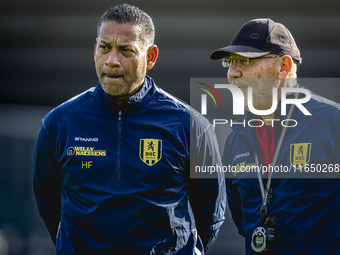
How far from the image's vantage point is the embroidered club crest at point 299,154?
2.46 metres

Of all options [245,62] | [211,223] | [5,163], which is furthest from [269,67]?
[5,163]

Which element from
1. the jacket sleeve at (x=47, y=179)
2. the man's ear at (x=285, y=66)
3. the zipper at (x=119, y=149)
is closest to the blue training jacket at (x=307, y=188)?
the man's ear at (x=285, y=66)

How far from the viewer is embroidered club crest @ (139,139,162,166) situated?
258 cm

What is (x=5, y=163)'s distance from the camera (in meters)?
4.99

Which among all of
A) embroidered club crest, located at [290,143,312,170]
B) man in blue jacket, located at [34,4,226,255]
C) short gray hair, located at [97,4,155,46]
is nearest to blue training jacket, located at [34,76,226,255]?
man in blue jacket, located at [34,4,226,255]

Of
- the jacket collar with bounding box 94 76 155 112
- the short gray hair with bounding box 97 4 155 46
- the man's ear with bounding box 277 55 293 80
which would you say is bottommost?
the jacket collar with bounding box 94 76 155 112

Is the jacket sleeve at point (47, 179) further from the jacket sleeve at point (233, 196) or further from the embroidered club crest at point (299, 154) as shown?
the embroidered club crest at point (299, 154)

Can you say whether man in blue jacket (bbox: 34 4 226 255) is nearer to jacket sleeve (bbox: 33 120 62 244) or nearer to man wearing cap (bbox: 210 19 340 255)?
jacket sleeve (bbox: 33 120 62 244)

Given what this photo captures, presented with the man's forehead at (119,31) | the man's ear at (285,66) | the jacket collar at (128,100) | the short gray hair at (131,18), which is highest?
the short gray hair at (131,18)

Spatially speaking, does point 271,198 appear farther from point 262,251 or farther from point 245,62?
point 245,62

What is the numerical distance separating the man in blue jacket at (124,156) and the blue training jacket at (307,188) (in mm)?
378

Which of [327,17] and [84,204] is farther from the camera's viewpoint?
[327,17]

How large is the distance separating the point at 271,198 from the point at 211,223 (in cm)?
50

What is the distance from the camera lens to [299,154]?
98.3 inches
